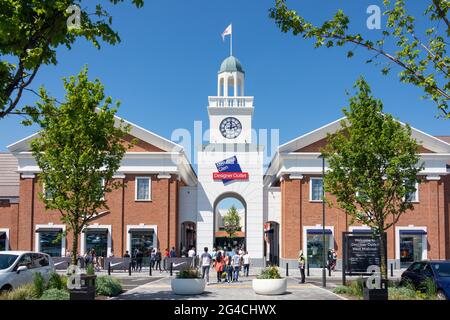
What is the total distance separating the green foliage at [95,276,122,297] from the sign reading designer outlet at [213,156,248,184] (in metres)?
20.6

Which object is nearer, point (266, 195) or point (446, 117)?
point (446, 117)

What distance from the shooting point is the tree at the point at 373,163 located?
20.3 m

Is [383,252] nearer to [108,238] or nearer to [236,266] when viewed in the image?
[236,266]

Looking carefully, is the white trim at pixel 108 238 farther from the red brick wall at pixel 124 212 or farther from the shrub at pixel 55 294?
the shrub at pixel 55 294

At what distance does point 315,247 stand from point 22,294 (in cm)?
2636

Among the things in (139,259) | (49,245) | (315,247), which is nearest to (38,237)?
(49,245)

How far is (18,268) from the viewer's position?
17.1 m

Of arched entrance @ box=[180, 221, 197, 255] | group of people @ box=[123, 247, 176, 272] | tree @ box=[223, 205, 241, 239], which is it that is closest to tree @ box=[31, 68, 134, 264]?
group of people @ box=[123, 247, 176, 272]

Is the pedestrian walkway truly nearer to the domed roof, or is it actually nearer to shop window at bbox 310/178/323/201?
shop window at bbox 310/178/323/201

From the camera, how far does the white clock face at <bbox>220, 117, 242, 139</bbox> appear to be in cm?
4169

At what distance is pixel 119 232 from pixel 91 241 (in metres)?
2.15
